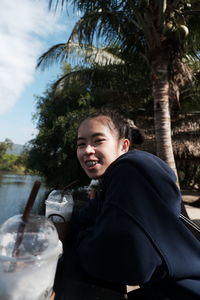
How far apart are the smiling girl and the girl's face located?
0.76 ft

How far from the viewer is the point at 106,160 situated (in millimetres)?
1349

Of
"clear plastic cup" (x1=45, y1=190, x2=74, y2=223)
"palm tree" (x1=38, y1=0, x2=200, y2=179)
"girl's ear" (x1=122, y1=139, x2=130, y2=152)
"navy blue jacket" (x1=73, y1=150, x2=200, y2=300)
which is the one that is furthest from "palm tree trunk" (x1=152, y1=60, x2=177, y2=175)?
"navy blue jacket" (x1=73, y1=150, x2=200, y2=300)

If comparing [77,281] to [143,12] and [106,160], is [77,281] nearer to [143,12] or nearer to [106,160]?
[106,160]

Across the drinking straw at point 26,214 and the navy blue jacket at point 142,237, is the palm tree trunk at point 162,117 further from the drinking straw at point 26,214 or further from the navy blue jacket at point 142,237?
the drinking straw at point 26,214

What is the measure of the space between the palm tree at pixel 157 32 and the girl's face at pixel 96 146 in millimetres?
3798

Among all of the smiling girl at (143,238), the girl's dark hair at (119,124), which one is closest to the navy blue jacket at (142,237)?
the smiling girl at (143,238)

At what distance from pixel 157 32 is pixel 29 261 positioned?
5.51 metres

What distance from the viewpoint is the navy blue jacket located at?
862 mm

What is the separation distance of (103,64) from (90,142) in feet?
31.8

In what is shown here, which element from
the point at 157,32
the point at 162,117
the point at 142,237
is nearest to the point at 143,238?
the point at 142,237

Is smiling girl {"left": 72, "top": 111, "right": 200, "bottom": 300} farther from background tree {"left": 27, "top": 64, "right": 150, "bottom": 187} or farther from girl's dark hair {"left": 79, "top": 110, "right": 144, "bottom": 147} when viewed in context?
background tree {"left": 27, "top": 64, "right": 150, "bottom": 187}

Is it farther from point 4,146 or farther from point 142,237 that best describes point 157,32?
point 4,146

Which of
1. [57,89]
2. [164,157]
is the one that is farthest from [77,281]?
[57,89]

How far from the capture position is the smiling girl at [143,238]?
2.83ft
